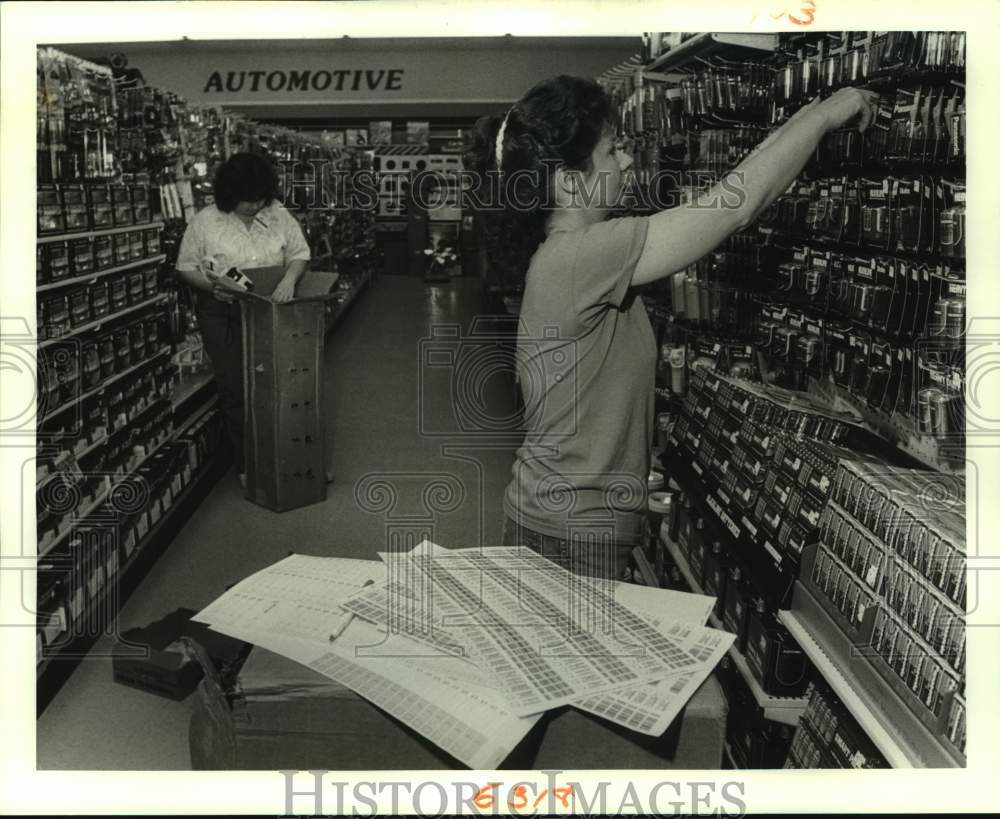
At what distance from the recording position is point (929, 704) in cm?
149

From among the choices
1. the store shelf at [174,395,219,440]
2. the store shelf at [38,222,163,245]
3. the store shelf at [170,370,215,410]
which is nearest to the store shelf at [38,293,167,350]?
the store shelf at [38,222,163,245]

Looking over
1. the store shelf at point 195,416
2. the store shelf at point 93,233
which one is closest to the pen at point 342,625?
the store shelf at point 93,233

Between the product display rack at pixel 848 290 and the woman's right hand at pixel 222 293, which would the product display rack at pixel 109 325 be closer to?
the woman's right hand at pixel 222 293

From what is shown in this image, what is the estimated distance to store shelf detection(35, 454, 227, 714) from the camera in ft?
8.39

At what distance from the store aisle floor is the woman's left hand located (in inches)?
37.1

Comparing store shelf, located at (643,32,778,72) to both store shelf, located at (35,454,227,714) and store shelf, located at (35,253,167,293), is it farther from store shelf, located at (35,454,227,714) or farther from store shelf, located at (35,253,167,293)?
store shelf, located at (35,454,227,714)

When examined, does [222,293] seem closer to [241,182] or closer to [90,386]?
[241,182]

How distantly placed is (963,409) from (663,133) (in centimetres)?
185

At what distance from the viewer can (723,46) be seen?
8.39ft

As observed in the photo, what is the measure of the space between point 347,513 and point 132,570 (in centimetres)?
107

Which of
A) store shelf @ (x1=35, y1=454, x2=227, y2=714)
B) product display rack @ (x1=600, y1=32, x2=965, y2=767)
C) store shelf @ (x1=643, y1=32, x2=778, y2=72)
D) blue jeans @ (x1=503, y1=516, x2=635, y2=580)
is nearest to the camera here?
blue jeans @ (x1=503, y1=516, x2=635, y2=580)

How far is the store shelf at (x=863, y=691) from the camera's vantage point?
150 centimetres

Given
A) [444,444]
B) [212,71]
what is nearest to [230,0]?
[444,444]

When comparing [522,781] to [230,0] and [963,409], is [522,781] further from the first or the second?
[230,0]
